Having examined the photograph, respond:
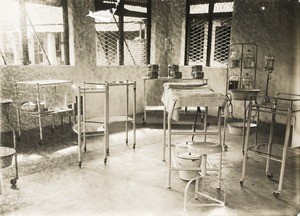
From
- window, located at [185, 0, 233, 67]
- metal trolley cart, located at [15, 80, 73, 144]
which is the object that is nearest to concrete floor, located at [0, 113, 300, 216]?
metal trolley cart, located at [15, 80, 73, 144]

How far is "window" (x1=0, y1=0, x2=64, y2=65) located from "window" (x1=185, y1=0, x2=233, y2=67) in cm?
342

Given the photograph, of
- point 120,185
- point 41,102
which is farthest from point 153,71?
point 120,185

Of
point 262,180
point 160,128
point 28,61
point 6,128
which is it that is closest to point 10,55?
point 28,61

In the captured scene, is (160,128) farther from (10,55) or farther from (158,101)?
(10,55)

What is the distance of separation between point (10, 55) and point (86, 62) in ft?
5.10

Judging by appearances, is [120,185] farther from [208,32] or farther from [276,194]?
[208,32]

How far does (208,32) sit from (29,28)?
14.1ft

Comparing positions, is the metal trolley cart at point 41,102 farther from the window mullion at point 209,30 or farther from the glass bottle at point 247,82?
the glass bottle at point 247,82

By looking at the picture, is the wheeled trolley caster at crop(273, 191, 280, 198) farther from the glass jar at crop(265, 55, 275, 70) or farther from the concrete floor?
the glass jar at crop(265, 55, 275, 70)

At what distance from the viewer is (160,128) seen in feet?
20.7

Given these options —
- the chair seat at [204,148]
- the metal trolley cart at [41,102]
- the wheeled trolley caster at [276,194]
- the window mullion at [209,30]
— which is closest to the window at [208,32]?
the window mullion at [209,30]

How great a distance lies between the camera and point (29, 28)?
5.91m

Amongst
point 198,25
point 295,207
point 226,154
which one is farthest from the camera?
point 198,25

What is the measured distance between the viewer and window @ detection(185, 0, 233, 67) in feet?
24.5
